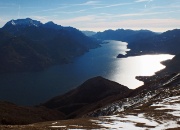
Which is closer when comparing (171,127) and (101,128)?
Result: (101,128)

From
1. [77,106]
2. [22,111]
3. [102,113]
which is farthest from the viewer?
[77,106]

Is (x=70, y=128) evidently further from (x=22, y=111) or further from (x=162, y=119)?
(x=22, y=111)

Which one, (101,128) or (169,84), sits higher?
(169,84)

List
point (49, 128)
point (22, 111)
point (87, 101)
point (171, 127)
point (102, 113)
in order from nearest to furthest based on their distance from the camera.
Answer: point (49, 128) → point (171, 127) → point (102, 113) → point (22, 111) → point (87, 101)

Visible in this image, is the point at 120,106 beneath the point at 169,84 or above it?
beneath

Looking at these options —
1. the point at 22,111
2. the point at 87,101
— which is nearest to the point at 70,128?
the point at 22,111

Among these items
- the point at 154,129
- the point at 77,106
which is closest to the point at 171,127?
the point at 154,129

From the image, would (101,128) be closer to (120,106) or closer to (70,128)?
(70,128)

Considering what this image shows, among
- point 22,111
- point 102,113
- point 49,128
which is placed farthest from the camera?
point 22,111

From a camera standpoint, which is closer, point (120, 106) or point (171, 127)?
point (171, 127)
